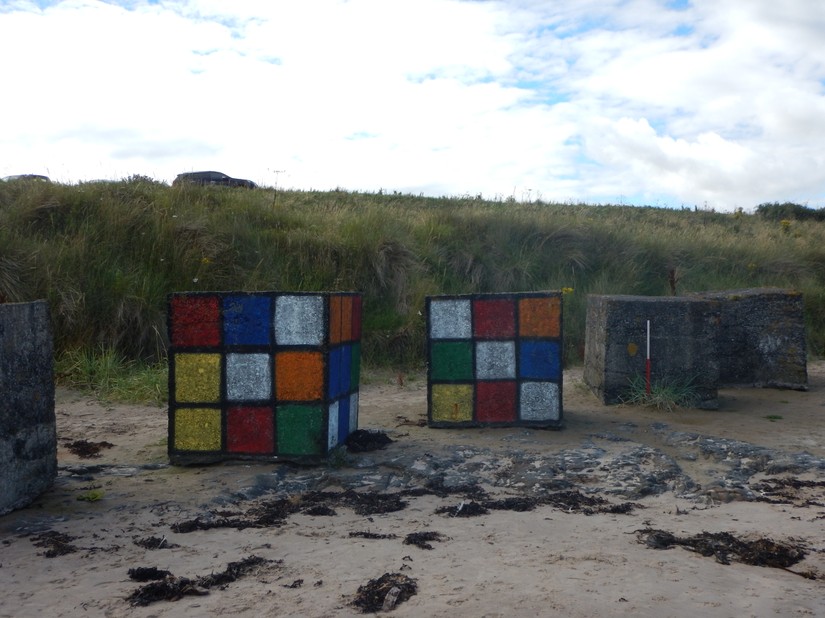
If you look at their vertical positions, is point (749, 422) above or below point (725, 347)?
below

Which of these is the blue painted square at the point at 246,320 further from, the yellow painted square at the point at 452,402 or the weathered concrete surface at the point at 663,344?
the weathered concrete surface at the point at 663,344

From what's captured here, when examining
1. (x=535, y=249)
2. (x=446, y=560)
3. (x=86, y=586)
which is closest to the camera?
(x=86, y=586)

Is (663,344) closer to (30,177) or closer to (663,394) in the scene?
(663,394)

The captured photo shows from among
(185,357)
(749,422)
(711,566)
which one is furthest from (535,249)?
(711,566)

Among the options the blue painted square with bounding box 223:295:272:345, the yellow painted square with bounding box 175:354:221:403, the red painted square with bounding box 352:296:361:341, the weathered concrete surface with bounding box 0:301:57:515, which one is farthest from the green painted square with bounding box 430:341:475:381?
the weathered concrete surface with bounding box 0:301:57:515

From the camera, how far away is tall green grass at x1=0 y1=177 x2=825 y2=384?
37.8 feet

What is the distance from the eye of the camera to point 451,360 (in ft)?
27.0

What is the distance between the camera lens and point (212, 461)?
6.66 m

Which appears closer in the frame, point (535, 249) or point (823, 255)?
point (535, 249)

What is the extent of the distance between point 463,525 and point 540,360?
3.26 metres

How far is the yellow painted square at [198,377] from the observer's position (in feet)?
21.8

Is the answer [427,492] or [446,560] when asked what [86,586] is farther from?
[427,492]

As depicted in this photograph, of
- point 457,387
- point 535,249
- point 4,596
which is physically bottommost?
point 4,596

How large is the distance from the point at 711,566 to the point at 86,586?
3.16m
